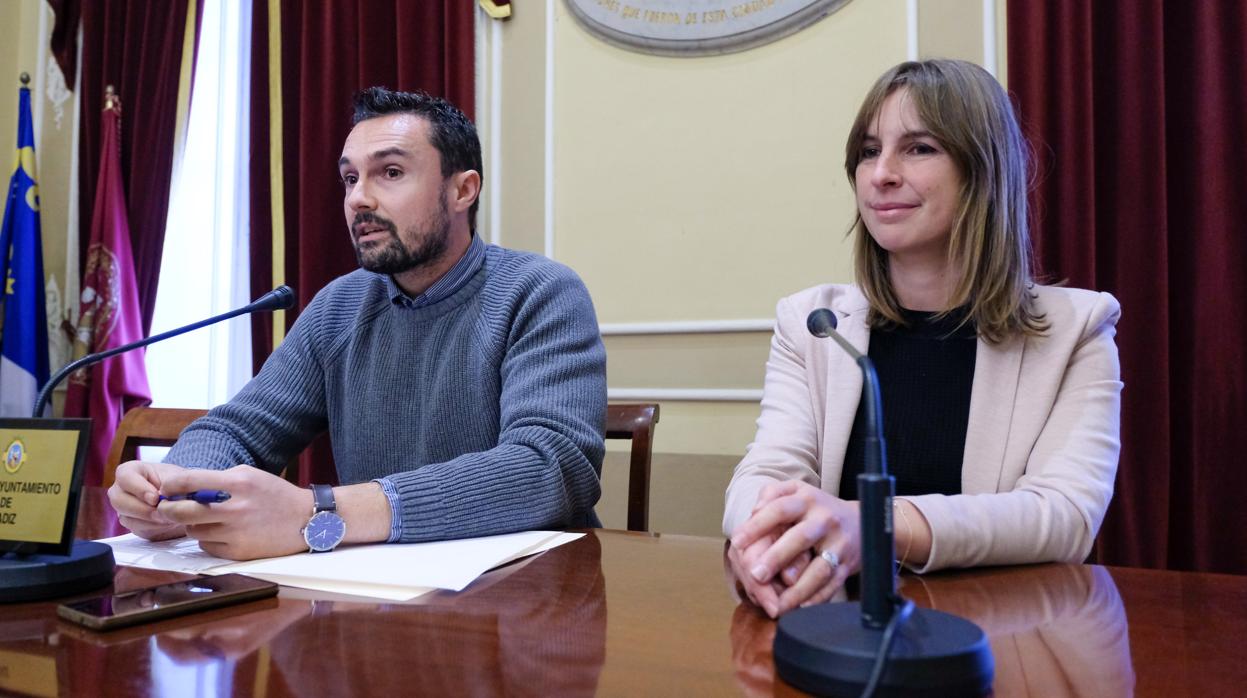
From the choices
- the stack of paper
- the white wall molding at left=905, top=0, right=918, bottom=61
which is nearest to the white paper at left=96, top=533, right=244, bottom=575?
the stack of paper

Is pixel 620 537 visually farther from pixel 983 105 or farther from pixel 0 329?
pixel 0 329

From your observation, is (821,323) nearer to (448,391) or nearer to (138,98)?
(448,391)

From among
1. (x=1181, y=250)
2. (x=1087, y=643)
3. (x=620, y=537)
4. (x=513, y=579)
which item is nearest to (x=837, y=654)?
(x=1087, y=643)

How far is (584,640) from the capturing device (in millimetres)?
652

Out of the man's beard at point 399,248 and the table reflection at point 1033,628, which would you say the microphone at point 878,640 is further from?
the man's beard at point 399,248

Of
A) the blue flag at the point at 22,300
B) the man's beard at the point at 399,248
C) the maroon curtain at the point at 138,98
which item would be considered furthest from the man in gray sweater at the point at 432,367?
the blue flag at the point at 22,300

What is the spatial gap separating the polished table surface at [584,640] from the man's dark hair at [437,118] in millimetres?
919

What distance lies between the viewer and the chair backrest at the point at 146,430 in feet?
5.98

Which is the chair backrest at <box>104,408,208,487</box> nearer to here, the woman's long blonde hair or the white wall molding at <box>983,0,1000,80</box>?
the woman's long blonde hair

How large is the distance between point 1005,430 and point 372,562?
2.66 feet

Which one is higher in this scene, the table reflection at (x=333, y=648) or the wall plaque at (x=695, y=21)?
the wall plaque at (x=695, y=21)

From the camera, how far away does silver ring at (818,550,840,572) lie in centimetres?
77

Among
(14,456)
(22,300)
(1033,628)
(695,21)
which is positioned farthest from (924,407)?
(22,300)

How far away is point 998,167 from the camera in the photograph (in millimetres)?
1292
